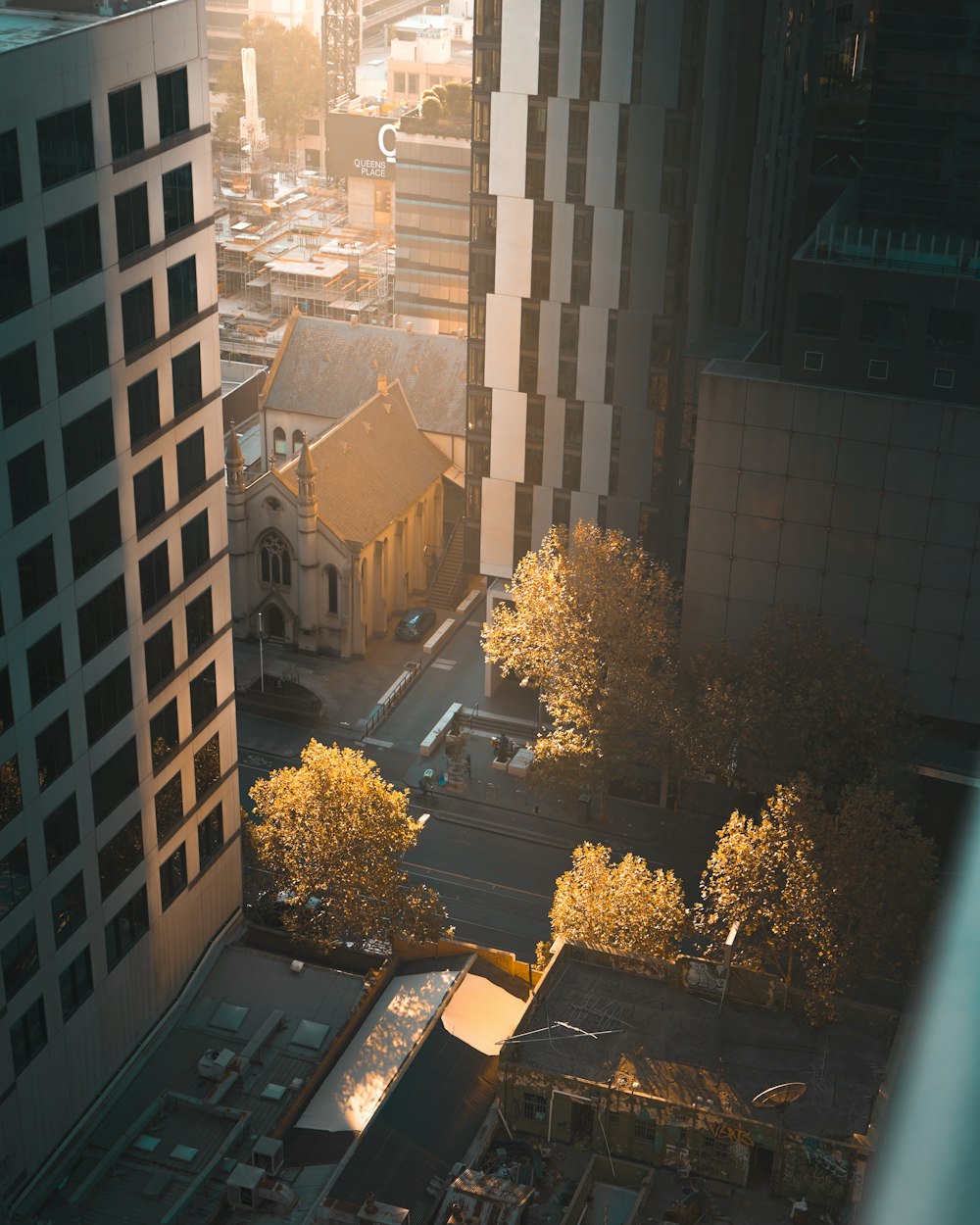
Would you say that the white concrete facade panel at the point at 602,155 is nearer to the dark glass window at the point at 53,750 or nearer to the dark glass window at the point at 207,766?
the dark glass window at the point at 207,766

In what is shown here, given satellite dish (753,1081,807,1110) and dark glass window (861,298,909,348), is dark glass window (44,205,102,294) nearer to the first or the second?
satellite dish (753,1081,807,1110)

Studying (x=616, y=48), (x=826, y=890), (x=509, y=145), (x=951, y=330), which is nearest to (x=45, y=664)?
(x=826, y=890)

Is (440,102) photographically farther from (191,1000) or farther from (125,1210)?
(125,1210)

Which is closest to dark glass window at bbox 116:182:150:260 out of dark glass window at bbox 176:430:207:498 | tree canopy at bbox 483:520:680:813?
dark glass window at bbox 176:430:207:498

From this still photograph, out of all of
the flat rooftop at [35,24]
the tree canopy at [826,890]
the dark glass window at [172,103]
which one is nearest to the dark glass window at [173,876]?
the tree canopy at [826,890]

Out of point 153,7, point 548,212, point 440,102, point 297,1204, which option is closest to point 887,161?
point 548,212
